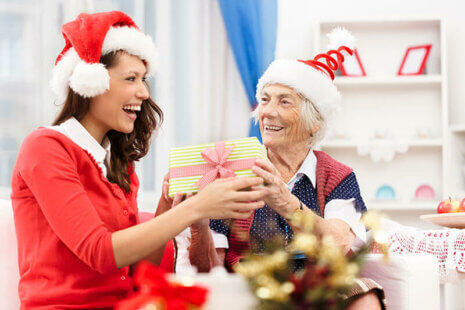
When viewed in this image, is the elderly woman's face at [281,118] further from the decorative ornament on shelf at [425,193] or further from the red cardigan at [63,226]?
the decorative ornament on shelf at [425,193]

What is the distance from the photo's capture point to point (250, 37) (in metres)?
4.22

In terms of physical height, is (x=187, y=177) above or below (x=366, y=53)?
below

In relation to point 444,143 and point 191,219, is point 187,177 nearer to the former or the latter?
point 191,219

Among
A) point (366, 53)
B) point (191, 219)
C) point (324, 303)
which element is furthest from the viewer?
point (366, 53)

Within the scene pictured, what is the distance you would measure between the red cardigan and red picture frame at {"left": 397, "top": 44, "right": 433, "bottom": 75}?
3119 millimetres

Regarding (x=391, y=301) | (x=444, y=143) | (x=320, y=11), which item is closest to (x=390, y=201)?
(x=444, y=143)

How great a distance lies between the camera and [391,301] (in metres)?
1.66

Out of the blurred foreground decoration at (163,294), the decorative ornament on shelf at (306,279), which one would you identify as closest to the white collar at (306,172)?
the decorative ornament on shelf at (306,279)

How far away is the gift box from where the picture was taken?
1.55 meters

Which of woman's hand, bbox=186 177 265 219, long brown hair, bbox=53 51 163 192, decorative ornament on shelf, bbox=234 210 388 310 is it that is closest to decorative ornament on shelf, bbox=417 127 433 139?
long brown hair, bbox=53 51 163 192

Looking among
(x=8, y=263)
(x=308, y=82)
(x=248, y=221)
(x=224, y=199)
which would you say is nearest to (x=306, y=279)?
(x=224, y=199)

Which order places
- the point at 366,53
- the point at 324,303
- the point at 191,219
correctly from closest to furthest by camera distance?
the point at 324,303 → the point at 191,219 → the point at 366,53

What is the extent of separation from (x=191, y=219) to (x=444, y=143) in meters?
3.13

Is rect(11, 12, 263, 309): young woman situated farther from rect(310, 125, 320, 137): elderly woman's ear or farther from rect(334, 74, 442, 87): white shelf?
rect(334, 74, 442, 87): white shelf
